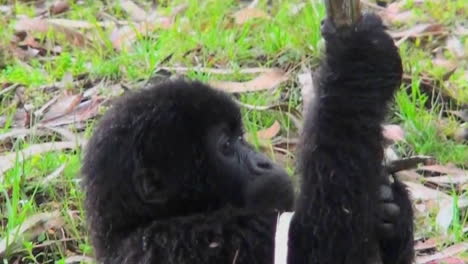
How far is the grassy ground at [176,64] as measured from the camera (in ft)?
19.0

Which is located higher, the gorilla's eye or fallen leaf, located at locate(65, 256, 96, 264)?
the gorilla's eye

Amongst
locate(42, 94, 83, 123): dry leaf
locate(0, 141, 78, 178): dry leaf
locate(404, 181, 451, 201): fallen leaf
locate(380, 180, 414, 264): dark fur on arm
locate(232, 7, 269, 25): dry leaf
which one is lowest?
locate(42, 94, 83, 123): dry leaf

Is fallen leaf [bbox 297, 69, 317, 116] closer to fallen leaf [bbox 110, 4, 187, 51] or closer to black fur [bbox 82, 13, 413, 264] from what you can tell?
fallen leaf [bbox 110, 4, 187, 51]

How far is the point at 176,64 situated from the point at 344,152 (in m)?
2.97

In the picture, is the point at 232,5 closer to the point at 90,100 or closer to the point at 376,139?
the point at 90,100

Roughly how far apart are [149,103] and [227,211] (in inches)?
19.4

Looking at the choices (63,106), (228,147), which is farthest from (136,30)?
(228,147)

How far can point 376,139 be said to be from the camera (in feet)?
14.3

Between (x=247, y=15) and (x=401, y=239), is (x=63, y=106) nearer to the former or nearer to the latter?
(x=247, y=15)

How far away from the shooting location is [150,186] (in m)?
4.64

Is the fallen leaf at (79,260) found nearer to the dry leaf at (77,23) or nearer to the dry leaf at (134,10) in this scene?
the dry leaf at (77,23)

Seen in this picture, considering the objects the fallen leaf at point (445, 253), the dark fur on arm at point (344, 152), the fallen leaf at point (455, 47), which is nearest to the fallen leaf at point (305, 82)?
the fallen leaf at point (455, 47)

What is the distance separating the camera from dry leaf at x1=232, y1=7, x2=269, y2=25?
7.71m

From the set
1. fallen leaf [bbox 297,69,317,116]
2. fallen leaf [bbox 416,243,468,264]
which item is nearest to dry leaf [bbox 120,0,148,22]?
fallen leaf [bbox 297,69,317,116]
